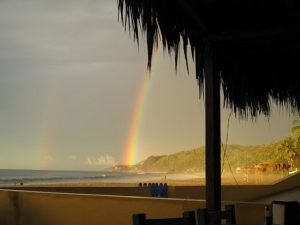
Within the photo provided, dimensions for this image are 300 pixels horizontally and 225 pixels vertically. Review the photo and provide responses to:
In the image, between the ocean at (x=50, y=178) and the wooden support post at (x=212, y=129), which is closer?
the wooden support post at (x=212, y=129)

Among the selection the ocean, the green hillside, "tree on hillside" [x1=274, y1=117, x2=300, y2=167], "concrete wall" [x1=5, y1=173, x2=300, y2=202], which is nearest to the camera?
"concrete wall" [x1=5, y1=173, x2=300, y2=202]

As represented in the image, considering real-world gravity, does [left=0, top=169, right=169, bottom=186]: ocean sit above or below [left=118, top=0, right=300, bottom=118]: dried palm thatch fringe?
above

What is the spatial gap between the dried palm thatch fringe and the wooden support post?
0.21 meters

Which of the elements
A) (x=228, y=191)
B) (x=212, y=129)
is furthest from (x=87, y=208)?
(x=228, y=191)

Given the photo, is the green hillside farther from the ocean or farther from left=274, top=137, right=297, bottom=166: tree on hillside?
left=274, top=137, right=297, bottom=166: tree on hillside

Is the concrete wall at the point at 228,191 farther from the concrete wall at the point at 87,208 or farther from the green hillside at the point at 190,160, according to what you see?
the green hillside at the point at 190,160

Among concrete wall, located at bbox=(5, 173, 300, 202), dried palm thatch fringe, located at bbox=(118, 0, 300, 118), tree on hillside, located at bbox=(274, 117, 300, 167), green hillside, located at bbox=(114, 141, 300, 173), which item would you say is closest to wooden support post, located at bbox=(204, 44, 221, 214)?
A: dried palm thatch fringe, located at bbox=(118, 0, 300, 118)

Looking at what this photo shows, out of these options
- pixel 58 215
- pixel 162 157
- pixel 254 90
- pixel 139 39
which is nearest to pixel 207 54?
pixel 139 39

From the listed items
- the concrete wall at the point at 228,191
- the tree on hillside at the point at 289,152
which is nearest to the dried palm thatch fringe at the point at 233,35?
the concrete wall at the point at 228,191

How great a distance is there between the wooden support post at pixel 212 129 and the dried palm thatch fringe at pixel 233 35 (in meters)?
0.21

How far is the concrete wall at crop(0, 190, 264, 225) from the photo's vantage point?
505 cm

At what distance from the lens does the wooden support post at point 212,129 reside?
3998 millimetres

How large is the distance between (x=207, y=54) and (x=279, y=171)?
29284 millimetres

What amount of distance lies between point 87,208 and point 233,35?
2.64m
